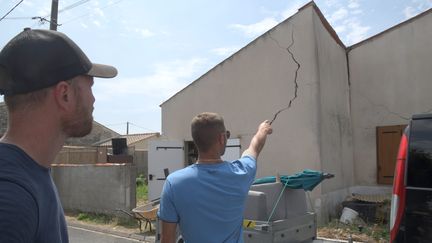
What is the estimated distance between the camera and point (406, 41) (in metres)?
11.6

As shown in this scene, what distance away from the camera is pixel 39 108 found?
1.35 m

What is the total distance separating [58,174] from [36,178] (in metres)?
14.2

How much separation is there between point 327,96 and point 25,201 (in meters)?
10.5

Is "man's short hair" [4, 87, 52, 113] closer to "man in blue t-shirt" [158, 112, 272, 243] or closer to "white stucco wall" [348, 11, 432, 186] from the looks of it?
"man in blue t-shirt" [158, 112, 272, 243]

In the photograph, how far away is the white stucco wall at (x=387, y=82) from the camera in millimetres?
11344

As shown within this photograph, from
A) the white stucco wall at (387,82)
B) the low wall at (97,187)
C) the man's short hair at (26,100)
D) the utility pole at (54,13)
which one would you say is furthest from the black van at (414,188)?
the utility pole at (54,13)

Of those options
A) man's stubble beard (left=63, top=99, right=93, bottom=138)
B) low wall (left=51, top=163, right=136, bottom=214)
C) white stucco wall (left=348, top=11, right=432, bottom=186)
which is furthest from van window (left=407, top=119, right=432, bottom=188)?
low wall (left=51, top=163, right=136, bottom=214)

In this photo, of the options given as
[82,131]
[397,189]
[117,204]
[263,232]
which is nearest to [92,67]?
[82,131]

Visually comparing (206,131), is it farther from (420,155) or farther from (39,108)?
(420,155)

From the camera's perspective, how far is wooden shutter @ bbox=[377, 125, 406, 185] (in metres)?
11.4

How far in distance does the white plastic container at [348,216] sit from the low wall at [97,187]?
5.79 m

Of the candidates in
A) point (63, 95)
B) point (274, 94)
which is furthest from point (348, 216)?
point (63, 95)

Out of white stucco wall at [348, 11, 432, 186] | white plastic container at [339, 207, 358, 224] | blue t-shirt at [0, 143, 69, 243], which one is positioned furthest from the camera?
white stucco wall at [348, 11, 432, 186]

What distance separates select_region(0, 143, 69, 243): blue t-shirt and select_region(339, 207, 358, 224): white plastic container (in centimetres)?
919
